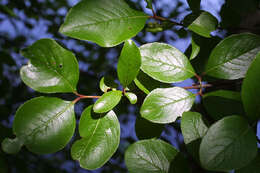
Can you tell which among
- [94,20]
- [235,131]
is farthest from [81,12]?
[235,131]

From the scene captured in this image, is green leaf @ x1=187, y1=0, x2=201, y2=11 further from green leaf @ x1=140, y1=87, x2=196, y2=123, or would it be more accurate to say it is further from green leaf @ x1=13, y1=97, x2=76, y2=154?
green leaf @ x1=13, y1=97, x2=76, y2=154

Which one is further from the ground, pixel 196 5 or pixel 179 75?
pixel 196 5

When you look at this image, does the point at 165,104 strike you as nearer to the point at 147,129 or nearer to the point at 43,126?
the point at 147,129

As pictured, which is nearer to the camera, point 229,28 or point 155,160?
point 155,160

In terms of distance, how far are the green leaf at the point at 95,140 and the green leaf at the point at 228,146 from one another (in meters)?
0.17

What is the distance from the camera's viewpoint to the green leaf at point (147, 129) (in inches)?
16.4

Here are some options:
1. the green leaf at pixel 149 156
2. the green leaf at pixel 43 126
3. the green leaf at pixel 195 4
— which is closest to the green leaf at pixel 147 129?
the green leaf at pixel 149 156

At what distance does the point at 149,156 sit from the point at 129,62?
19 cm

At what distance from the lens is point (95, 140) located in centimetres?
37

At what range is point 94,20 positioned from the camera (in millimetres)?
372

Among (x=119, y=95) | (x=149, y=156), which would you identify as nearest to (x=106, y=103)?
(x=119, y=95)

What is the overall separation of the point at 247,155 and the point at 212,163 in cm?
5

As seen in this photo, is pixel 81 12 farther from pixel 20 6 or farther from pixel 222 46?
pixel 20 6

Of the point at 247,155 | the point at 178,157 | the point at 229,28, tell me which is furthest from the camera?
the point at 229,28
